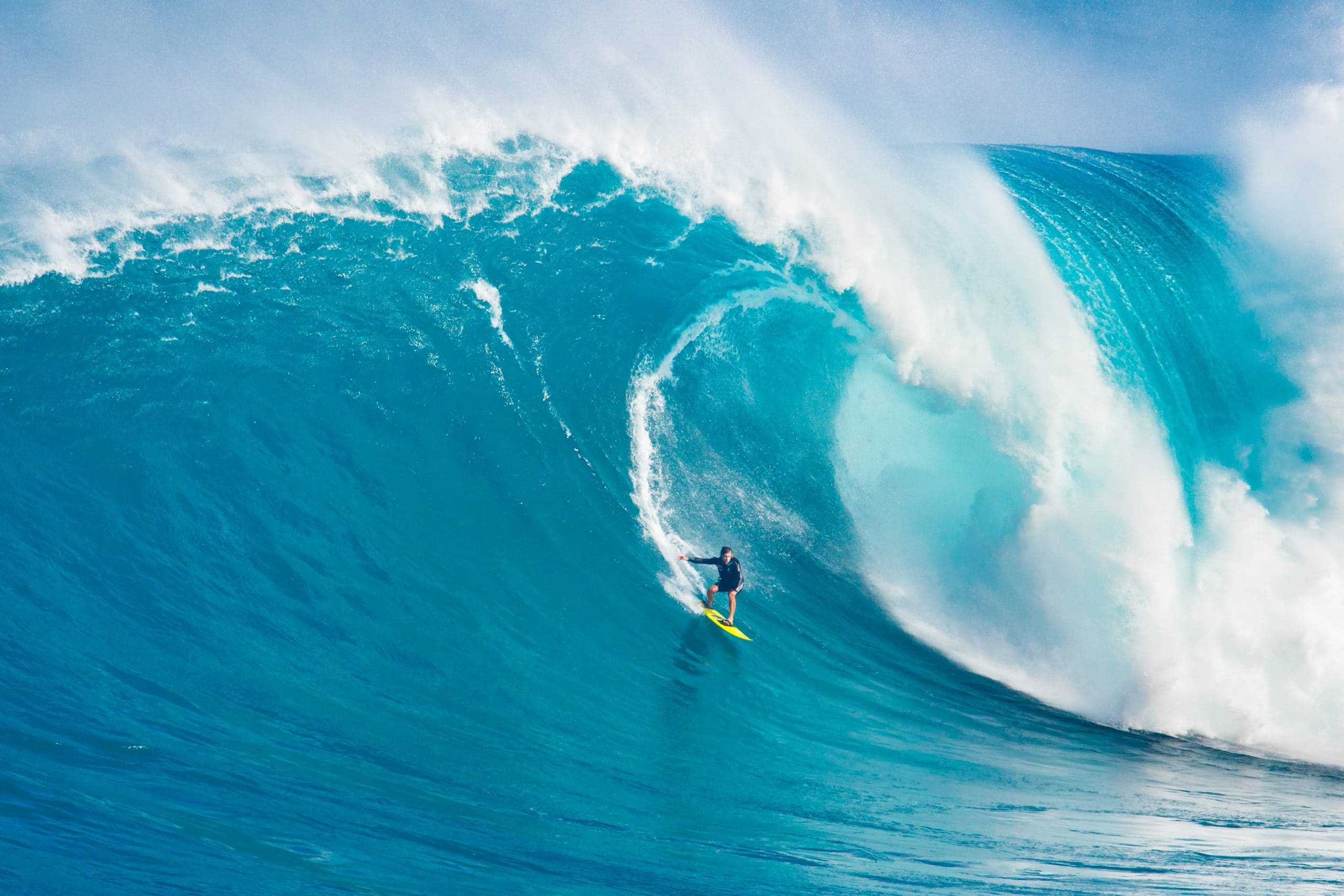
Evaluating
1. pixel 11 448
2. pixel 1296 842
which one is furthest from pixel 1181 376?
pixel 11 448

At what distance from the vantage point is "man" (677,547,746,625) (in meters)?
9.11

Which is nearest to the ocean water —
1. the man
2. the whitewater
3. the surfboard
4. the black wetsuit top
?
the whitewater

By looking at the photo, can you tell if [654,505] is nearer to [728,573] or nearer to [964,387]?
[728,573]

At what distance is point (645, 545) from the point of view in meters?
9.86

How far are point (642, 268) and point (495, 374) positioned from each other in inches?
113

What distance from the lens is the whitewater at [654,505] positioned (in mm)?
6371

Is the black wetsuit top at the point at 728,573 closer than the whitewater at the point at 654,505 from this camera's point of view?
No

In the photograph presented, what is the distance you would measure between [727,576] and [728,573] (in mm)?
44

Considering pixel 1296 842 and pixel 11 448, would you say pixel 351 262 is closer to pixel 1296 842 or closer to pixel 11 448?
pixel 11 448

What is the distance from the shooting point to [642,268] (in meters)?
12.2

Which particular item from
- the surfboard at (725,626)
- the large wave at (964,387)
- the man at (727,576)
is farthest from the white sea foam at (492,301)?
the surfboard at (725,626)


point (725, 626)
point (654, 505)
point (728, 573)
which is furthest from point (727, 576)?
point (654, 505)

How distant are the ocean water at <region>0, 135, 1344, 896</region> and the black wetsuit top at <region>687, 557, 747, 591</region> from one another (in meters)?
0.54

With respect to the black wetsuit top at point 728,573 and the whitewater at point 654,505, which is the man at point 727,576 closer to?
the black wetsuit top at point 728,573
